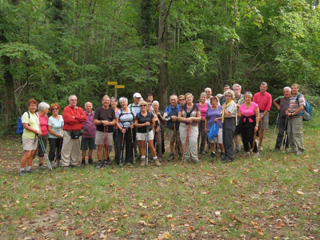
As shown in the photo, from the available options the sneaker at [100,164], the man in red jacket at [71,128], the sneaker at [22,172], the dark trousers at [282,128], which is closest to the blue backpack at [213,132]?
the dark trousers at [282,128]

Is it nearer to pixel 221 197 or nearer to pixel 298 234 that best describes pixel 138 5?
pixel 221 197

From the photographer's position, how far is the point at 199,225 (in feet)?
15.3

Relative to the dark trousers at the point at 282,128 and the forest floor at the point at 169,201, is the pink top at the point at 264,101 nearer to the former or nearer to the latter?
the dark trousers at the point at 282,128

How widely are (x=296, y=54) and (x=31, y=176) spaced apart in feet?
46.2

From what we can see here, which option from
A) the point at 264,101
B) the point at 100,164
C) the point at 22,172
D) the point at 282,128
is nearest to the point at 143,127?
the point at 100,164

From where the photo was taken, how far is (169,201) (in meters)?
5.64

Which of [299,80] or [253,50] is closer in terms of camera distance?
[299,80]

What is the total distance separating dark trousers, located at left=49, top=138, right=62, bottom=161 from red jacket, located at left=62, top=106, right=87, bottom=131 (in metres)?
0.63

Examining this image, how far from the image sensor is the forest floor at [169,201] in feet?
15.0

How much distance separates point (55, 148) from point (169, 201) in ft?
14.7

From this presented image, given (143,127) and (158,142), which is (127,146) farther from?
(158,142)

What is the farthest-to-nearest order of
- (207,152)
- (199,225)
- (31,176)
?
(207,152), (31,176), (199,225)

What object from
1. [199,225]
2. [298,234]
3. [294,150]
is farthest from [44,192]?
[294,150]

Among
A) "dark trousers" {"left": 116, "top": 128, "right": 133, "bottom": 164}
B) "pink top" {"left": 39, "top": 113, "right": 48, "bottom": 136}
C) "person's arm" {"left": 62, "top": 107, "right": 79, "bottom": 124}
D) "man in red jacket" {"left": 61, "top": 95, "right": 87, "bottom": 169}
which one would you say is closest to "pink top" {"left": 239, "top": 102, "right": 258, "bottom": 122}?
"dark trousers" {"left": 116, "top": 128, "right": 133, "bottom": 164}
